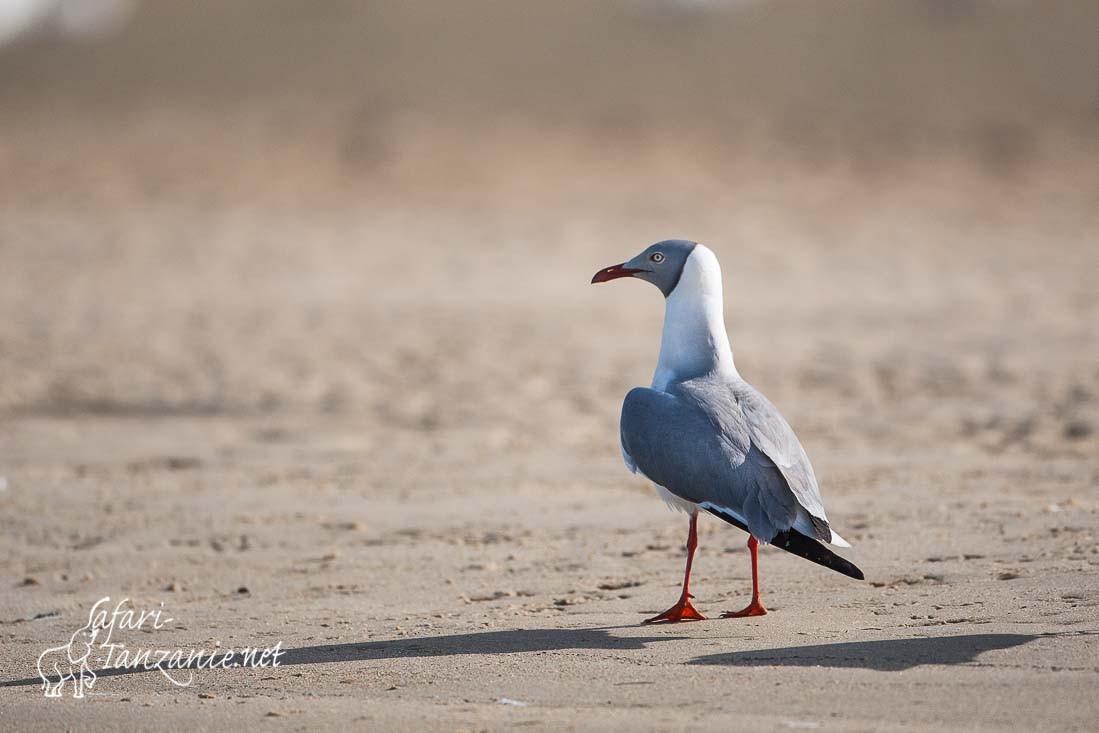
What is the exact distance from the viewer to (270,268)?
1833cm

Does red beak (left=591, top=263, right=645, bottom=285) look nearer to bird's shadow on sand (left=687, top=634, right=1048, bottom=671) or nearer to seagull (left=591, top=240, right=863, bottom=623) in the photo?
seagull (left=591, top=240, right=863, bottom=623)

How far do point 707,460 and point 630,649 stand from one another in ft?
2.25

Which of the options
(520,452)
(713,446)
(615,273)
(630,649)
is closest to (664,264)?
(615,273)

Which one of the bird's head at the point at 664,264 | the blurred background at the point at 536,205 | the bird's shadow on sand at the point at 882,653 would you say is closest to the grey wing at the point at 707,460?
→ the bird's shadow on sand at the point at 882,653

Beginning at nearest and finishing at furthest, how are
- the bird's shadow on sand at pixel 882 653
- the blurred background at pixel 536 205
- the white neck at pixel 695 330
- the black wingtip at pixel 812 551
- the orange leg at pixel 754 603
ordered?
1. the bird's shadow on sand at pixel 882 653
2. the black wingtip at pixel 812 551
3. the orange leg at pixel 754 603
4. the white neck at pixel 695 330
5. the blurred background at pixel 536 205

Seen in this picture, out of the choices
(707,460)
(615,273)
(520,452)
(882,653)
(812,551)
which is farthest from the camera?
(520,452)

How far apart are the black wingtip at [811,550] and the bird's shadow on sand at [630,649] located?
24 cm

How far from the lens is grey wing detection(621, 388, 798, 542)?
182 inches

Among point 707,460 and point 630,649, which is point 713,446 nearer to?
point 707,460

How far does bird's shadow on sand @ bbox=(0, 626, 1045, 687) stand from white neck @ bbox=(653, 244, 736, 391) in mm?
1051

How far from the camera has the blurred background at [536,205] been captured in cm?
1109

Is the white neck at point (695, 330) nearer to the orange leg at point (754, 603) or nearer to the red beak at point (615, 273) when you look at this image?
the red beak at point (615, 273)

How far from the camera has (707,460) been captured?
4738 millimetres

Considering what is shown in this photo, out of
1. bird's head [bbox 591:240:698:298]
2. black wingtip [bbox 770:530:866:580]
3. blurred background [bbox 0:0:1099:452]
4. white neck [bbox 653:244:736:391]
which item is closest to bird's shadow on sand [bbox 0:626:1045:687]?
black wingtip [bbox 770:530:866:580]
